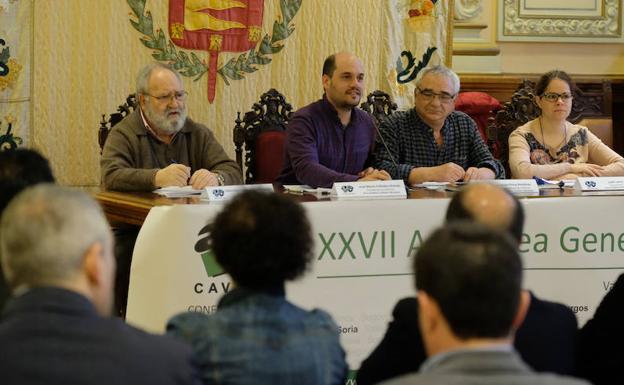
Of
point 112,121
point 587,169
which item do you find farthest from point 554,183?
point 112,121

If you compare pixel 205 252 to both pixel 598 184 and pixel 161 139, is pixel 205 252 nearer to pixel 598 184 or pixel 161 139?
pixel 161 139

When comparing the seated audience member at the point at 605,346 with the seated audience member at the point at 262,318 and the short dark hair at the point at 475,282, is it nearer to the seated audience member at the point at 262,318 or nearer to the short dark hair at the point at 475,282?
the seated audience member at the point at 262,318

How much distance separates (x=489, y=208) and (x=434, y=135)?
8.14 feet

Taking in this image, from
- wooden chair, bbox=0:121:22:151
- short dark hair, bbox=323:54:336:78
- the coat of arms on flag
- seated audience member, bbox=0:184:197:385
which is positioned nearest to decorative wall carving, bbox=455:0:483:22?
the coat of arms on flag

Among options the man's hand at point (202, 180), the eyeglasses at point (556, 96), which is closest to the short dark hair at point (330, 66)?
the man's hand at point (202, 180)

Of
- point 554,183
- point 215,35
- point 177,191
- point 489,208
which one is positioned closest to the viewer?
point 489,208

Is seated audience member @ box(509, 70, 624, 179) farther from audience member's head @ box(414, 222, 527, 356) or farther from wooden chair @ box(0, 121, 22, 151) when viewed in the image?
audience member's head @ box(414, 222, 527, 356)

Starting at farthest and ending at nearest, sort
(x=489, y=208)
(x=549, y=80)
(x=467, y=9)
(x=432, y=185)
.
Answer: (x=467, y=9) < (x=549, y=80) < (x=432, y=185) < (x=489, y=208)

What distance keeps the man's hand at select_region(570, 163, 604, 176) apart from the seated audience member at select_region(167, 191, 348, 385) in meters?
2.90

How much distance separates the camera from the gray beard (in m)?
4.29

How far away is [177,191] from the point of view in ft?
12.3

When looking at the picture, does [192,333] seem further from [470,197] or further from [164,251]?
[164,251]

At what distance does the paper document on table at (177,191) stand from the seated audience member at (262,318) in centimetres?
186

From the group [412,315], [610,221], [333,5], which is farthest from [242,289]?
[333,5]
